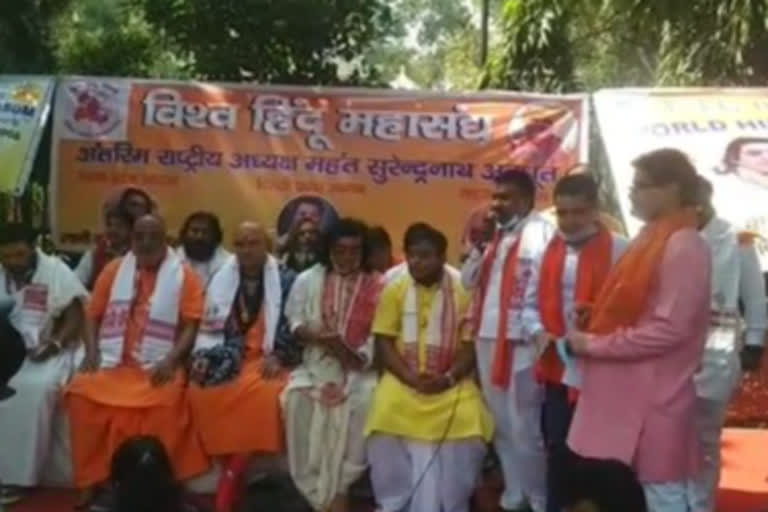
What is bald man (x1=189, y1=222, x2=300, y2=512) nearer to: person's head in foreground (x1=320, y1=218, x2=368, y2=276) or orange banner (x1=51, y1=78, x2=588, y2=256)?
person's head in foreground (x1=320, y1=218, x2=368, y2=276)

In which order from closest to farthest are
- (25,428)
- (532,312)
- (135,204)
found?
(532,312) < (25,428) < (135,204)

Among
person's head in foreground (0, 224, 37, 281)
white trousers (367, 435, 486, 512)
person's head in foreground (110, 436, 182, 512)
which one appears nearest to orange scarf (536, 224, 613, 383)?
white trousers (367, 435, 486, 512)

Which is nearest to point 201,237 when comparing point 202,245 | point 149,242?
point 202,245

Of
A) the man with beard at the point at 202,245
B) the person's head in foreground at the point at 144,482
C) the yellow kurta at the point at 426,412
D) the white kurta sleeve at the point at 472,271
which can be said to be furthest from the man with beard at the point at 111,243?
the person's head in foreground at the point at 144,482

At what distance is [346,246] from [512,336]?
905 millimetres

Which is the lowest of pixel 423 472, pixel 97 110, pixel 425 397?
pixel 423 472

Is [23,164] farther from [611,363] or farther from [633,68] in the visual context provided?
[633,68]

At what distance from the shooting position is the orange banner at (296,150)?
28.1ft

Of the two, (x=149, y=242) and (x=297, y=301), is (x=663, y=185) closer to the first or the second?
(x=297, y=301)

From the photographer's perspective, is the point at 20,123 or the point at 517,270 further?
the point at 20,123

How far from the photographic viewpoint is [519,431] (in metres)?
6.19

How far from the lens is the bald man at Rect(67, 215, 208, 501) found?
6391 millimetres

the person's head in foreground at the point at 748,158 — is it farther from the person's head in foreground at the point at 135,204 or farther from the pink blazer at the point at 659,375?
the pink blazer at the point at 659,375

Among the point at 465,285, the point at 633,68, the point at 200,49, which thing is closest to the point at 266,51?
the point at 200,49
